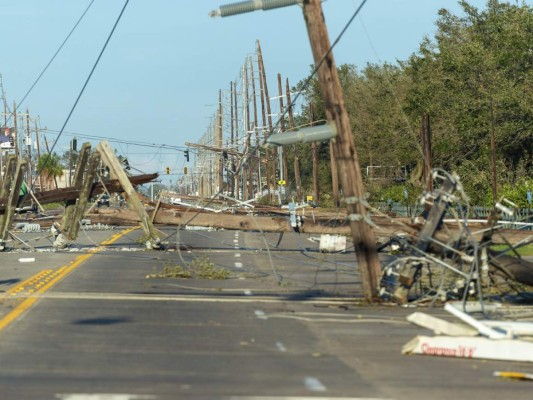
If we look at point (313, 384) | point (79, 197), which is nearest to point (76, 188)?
point (79, 197)

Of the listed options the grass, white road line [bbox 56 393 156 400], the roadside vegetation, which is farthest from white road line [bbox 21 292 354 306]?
the roadside vegetation

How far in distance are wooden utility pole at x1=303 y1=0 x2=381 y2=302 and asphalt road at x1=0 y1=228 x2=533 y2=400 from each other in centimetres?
68

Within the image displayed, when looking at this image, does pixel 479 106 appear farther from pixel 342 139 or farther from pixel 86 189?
pixel 342 139

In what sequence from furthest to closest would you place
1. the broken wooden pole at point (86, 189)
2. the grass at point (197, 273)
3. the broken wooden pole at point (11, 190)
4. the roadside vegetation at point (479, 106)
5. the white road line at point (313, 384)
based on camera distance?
the roadside vegetation at point (479, 106), the broken wooden pole at point (11, 190), the broken wooden pole at point (86, 189), the grass at point (197, 273), the white road line at point (313, 384)

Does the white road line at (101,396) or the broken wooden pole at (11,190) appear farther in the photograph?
the broken wooden pole at (11,190)

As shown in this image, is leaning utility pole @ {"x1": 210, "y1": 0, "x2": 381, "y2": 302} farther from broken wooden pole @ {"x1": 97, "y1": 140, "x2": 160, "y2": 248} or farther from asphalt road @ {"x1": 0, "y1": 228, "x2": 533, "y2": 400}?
broken wooden pole @ {"x1": 97, "y1": 140, "x2": 160, "y2": 248}

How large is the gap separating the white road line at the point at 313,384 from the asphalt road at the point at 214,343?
2cm

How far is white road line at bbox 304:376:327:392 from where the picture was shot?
9.95 metres

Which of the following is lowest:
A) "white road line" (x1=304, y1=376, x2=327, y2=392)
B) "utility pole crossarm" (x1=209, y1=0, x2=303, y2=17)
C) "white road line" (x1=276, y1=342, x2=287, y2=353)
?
"white road line" (x1=304, y1=376, x2=327, y2=392)

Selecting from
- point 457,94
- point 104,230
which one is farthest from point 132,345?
point 457,94

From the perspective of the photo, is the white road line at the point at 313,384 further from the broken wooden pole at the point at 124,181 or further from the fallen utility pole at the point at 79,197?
the fallen utility pole at the point at 79,197

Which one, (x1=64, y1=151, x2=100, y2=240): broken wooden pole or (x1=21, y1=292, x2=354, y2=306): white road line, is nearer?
(x1=21, y1=292, x2=354, y2=306): white road line

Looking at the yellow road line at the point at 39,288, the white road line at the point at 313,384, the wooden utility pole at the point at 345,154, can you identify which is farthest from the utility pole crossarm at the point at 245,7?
the white road line at the point at 313,384

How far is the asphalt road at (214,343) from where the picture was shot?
32.9ft
